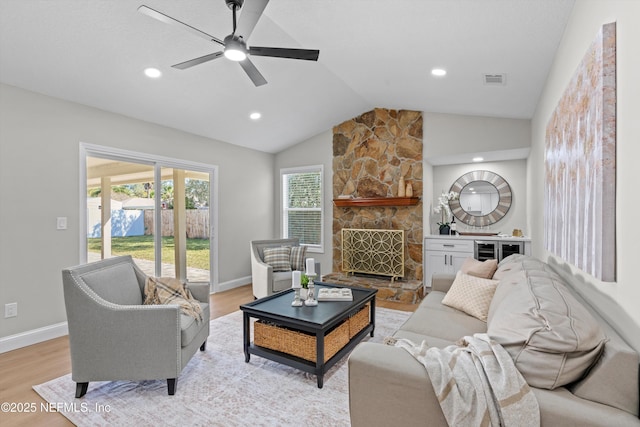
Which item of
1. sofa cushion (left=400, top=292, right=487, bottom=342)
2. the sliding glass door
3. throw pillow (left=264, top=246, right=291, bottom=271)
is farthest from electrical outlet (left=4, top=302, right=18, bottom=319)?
sofa cushion (left=400, top=292, right=487, bottom=342)

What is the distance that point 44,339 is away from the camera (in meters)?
3.23

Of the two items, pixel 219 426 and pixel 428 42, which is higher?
pixel 428 42

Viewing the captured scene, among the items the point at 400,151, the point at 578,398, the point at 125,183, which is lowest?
the point at 578,398

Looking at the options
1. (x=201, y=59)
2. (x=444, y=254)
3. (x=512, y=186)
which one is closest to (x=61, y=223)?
(x=201, y=59)

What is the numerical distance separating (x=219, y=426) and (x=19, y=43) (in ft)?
10.7

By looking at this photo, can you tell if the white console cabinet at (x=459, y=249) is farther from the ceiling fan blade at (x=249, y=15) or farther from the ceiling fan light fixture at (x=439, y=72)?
the ceiling fan blade at (x=249, y=15)

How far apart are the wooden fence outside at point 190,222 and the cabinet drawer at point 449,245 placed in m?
3.55

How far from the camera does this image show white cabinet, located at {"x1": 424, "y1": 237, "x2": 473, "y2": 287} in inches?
191

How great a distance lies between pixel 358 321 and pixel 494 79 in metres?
2.75

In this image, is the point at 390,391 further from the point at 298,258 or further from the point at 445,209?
the point at 445,209

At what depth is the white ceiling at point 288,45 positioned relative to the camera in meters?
2.34

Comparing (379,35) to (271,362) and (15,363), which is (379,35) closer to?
(271,362)

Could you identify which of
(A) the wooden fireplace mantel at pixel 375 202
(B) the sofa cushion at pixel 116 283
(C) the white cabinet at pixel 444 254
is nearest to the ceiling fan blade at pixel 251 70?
(B) the sofa cushion at pixel 116 283

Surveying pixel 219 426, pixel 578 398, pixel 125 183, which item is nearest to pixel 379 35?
pixel 578 398
